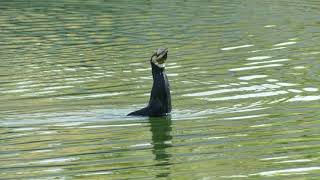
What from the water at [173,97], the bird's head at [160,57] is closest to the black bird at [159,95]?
the bird's head at [160,57]

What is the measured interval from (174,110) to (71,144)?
2.58m

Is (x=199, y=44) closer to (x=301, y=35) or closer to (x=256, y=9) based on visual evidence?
(x=301, y=35)

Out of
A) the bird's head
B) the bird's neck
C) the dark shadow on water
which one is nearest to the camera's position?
the dark shadow on water

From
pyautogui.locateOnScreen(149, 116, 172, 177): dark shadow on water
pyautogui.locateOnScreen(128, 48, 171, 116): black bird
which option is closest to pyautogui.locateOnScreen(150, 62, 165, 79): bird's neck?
pyautogui.locateOnScreen(128, 48, 171, 116): black bird

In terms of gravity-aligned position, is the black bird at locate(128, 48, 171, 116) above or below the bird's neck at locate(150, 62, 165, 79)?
below

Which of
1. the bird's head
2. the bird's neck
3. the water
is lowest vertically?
the water

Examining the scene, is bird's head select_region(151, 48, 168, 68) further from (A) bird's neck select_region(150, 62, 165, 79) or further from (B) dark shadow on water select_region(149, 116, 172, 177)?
(B) dark shadow on water select_region(149, 116, 172, 177)

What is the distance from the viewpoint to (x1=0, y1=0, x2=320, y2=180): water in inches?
388

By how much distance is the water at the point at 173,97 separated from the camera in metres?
9.85

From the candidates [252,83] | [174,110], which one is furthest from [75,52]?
[174,110]

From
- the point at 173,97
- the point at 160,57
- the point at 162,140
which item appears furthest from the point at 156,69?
the point at 173,97

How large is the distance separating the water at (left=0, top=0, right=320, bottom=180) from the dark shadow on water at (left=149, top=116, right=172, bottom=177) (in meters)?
0.01

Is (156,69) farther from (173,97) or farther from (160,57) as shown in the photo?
(173,97)

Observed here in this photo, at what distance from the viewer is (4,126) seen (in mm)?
12547
